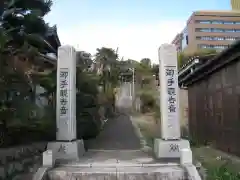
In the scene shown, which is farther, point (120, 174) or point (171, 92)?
point (171, 92)

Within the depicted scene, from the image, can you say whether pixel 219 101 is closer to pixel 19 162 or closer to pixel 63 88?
pixel 63 88

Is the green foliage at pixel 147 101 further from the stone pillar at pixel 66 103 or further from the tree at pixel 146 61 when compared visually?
the stone pillar at pixel 66 103

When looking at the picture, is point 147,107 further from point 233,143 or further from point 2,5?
point 2,5

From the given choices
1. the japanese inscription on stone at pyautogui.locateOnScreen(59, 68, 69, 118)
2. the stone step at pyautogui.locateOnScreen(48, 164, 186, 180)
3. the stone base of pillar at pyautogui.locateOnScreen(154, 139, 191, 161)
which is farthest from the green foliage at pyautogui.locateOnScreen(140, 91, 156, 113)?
the stone step at pyautogui.locateOnScreen(48, 164, 186, 180)

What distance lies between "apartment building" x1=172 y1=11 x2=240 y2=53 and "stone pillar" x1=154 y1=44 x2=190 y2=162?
57501 mm

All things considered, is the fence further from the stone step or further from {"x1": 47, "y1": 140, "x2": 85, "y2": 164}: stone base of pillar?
{"x1": 47, "y1": 140, "x2": 85, "y2": 164}: stone base of pillar

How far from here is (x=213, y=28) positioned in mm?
70188

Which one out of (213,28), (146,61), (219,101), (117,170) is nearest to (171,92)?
(219,101)

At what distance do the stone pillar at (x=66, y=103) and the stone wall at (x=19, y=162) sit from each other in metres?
0.85

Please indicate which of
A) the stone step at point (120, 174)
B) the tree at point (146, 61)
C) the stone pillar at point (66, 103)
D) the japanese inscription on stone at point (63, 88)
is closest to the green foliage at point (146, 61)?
the tree at point (146, 61)

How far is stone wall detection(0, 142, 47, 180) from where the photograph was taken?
8.34 meters

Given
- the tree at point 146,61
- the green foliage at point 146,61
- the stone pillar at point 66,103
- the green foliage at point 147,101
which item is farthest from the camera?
the tree at point 146,61

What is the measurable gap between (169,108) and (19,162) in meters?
5.85

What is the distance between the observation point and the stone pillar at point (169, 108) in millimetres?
10531
